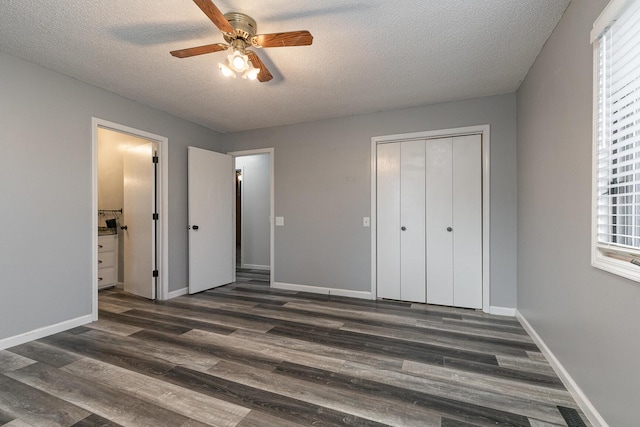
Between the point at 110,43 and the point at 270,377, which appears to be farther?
the point at 110,43

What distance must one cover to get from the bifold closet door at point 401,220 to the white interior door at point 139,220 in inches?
123

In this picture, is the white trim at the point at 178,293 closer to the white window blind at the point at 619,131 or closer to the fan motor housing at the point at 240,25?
the fan motor housing at the point at 240,25

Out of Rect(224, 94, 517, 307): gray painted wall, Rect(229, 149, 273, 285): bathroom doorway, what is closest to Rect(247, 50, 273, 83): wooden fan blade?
Rect(224, 94, 517, 307): gray painted wall

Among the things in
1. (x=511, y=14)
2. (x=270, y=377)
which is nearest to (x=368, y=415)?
(x=270, y=377)

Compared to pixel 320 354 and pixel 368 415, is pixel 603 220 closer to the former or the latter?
pixel 368 415

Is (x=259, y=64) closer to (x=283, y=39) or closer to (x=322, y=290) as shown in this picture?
(x=283, y=39)

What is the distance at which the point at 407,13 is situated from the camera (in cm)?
192

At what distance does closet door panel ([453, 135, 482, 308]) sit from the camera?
3316 millimetres

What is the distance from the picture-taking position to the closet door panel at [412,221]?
Result: 11.7 feet

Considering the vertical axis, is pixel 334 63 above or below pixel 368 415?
above

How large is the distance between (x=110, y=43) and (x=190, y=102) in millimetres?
1190

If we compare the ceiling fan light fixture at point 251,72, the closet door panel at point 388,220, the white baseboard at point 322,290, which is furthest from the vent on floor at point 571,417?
the ceiling fan light fixture at point 251,72

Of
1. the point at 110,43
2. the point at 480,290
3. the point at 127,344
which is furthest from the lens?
the point at 480,290

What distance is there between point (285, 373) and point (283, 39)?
7.63 ft
